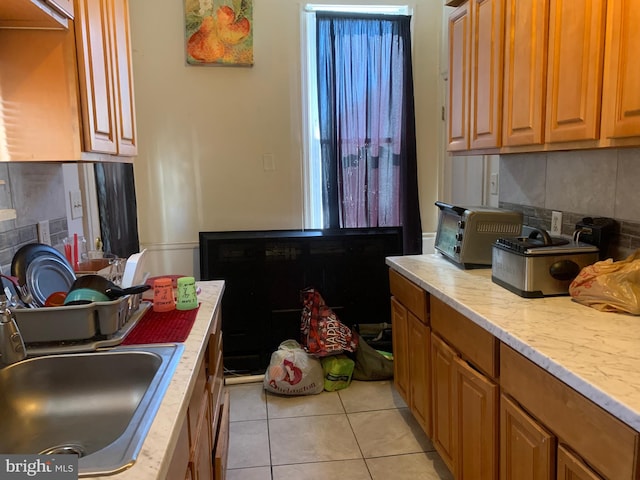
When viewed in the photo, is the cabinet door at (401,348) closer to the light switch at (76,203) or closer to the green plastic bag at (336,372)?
the green plastic bag at (336,372)

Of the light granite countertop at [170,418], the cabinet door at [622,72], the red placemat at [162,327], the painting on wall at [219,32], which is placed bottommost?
the light granite countertop at [170,418]

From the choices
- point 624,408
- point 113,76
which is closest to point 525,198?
point 624,408

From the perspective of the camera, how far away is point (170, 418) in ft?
3.42

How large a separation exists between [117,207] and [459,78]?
2.08m

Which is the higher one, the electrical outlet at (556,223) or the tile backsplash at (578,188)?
the tile backsplash at (578,188)

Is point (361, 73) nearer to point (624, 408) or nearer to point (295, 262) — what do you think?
point (295, 262)

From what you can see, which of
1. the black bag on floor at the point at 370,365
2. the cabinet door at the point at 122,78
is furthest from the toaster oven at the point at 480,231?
the cabinet door at the point at 122,78

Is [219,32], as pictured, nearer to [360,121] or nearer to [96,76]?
[360,121]

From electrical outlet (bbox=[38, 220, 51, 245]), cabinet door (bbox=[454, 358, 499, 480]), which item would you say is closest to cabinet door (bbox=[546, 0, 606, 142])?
cabinet door (bbox=[454, 358, 499, 480])

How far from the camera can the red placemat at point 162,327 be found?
150 centimetres

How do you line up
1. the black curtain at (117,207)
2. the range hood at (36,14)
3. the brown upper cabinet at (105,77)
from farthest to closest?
the black curtain at (117,207), the brown upper cabinet at (105,77), the range hood at (36,14)

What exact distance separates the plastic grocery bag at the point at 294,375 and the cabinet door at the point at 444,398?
94 centimetres

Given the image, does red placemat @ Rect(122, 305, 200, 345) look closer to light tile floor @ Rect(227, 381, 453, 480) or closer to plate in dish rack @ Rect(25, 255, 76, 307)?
plate in dish rack @ Rect(25, 255, 76, 307)

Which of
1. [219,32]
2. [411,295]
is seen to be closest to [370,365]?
[411,295]
